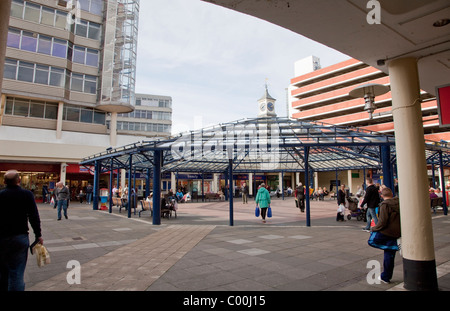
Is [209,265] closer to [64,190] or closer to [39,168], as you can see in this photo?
[64,190]

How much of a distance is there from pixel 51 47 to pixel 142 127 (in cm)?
3447

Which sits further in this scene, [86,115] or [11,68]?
[86,115]

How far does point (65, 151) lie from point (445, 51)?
2819cm

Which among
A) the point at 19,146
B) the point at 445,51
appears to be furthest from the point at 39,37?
the point at 445,51

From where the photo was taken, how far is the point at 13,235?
3307 millimetres

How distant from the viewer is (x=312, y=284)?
173 inches

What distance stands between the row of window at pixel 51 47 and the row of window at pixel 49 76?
1.50 meters

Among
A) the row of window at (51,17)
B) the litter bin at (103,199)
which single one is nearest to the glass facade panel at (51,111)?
the row of window at (51,17)

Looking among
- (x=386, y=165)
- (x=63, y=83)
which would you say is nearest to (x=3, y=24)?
(x=386, y=165)

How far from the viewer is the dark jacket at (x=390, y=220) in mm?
4469

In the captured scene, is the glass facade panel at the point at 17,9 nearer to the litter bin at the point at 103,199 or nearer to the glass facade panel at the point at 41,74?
the glass facade panel at the point at 41,74

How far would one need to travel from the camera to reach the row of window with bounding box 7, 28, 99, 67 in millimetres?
25750

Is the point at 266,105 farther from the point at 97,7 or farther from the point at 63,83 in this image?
the point at 63,83

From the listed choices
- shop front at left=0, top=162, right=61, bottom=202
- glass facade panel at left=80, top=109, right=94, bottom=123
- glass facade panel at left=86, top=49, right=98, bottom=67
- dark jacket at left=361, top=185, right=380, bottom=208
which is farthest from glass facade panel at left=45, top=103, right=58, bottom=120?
dark jacket at left=361, top=185, right=380, bottom=208
